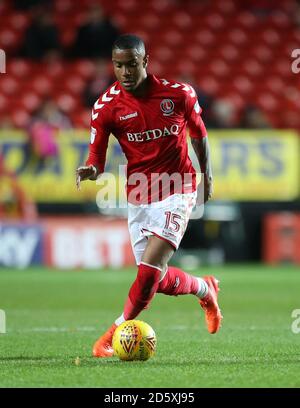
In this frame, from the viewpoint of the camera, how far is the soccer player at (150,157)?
6496 mm

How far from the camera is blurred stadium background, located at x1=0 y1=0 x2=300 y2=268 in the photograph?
15328 millimetres

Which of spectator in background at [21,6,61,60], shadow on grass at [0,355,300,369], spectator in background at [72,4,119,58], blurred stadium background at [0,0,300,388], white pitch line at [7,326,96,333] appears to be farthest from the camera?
spectator in background at [21,6,61,60]

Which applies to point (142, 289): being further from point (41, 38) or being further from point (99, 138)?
point (41, 38)

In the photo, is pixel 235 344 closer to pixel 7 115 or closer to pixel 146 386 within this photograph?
pixel 146 386

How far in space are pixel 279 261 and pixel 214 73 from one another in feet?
16.3

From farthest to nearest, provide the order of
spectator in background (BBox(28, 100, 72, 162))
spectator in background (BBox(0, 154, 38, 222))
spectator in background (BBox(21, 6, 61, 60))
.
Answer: spectator in background (BBox(21, 6, 61, 60))
spectator in background (BBox(28, 100, 72, 162))
spectator in background (BBox(0, 154, 38, 222))

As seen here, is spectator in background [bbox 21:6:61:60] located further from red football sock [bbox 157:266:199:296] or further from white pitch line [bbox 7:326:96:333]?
red football sock [bbox 157:266:199:296]

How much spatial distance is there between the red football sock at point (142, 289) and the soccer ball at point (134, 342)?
23 cm

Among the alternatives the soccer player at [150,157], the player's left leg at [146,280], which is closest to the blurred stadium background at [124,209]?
the player's left leg at [146,280]

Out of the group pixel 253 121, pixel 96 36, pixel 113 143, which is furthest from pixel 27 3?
pixel 253 121

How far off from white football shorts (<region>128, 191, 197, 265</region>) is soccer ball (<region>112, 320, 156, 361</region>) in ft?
1.93

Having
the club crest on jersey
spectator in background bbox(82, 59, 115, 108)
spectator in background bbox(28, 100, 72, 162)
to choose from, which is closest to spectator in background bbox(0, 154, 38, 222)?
spectator in background bbox(28, 100, 72, 162)

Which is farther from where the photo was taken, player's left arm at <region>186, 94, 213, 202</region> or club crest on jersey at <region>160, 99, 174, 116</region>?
player's left arm at <region>186, 94, 213, 202</region>
